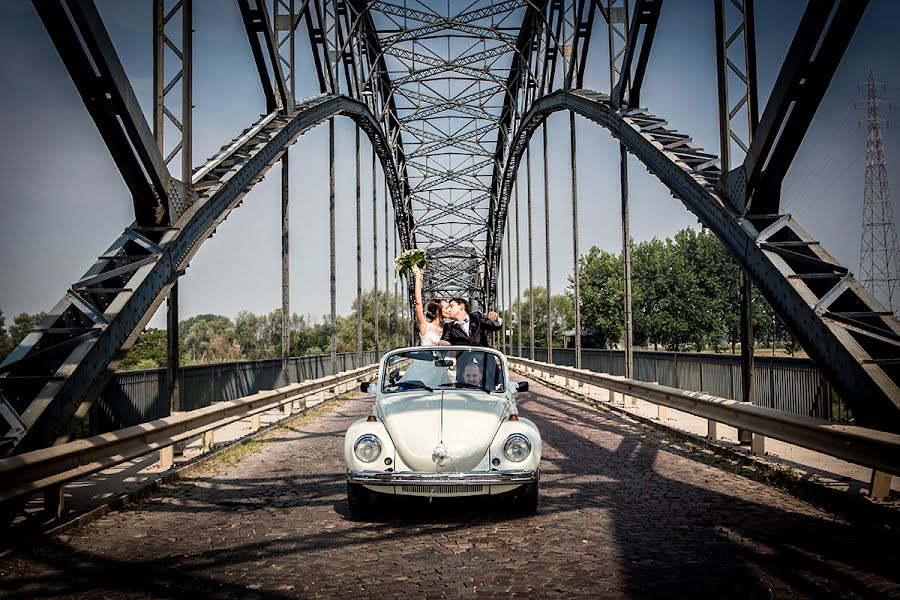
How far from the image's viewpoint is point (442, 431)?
5.64 meters

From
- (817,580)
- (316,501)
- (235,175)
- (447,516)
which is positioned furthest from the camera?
(235,175)

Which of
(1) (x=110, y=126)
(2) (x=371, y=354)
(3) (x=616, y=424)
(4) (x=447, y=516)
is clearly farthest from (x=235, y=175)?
A: (2) (x=371, y=354)

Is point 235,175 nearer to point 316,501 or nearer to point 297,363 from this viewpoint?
point 316,501

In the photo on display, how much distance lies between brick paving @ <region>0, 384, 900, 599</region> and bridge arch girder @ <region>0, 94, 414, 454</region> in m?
1.08

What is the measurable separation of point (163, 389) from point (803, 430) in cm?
989

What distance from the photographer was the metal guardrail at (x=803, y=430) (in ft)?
15.7

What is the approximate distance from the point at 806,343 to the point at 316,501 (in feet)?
15.5

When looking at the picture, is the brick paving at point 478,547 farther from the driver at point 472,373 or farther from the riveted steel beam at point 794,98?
the riveted steel beam at point 794,98

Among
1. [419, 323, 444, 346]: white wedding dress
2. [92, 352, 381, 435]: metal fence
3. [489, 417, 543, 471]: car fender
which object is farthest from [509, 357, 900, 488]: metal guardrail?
[92, 352, 381, 435]: metal fence

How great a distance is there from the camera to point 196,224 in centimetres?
899

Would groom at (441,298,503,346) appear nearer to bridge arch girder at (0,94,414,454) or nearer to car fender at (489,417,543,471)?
car fender at (489,417,543,471)

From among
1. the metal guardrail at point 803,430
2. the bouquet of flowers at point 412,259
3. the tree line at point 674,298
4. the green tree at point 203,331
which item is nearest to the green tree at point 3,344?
the bouquet of flowers at point 412,259

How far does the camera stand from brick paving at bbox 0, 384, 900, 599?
3957mm

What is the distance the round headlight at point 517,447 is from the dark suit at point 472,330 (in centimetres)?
283
